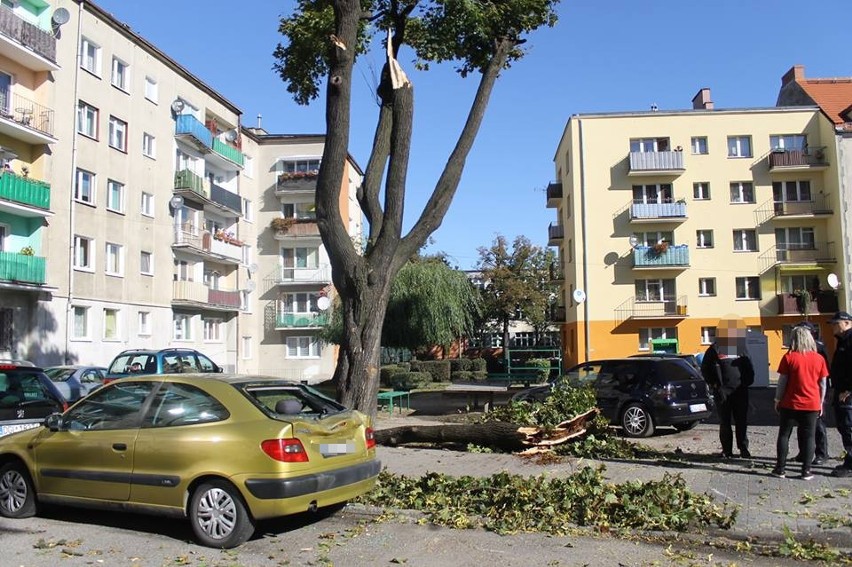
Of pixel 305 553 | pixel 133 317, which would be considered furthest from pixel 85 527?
pixel 133 317

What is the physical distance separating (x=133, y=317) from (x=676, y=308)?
28.2 m

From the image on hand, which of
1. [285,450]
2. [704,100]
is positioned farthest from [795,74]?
[285,450]

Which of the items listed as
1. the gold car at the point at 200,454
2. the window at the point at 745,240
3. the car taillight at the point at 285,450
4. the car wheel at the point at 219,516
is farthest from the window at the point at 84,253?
the window at the point at 745,240

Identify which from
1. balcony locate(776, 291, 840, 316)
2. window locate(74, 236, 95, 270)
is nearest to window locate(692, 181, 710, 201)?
balcony locate(776, 291, 840, 316)

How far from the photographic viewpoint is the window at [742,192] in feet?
135

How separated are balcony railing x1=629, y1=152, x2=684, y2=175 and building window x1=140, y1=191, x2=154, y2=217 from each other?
2537cm

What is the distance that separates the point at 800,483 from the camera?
806 cm

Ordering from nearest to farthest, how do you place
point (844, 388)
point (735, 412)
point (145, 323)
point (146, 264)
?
point (844, 388) < point (735, 412) < point (145, 323) < point (146, 264)

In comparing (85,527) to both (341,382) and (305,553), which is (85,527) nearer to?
(305,553)

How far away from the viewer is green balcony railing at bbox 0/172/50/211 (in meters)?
24.9

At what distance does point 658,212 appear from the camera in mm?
40656

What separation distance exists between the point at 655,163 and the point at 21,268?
103ft

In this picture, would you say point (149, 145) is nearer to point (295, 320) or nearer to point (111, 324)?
point (111, 324)

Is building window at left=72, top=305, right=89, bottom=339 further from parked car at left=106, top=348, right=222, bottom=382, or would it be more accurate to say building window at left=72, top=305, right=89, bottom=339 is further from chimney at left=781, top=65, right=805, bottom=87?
chimney at left=781, top=65, right=805, bottom=87
